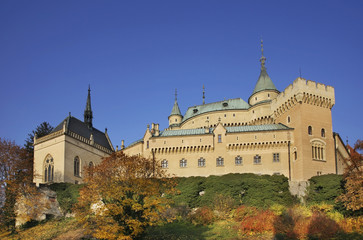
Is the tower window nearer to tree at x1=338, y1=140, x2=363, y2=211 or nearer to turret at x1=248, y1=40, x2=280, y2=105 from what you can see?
turret at x1=248, y1=40, x2=280, y2=105

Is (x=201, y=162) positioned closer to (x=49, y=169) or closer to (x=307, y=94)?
(x=307, y=94)

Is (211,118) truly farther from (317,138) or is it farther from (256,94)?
(317,138)

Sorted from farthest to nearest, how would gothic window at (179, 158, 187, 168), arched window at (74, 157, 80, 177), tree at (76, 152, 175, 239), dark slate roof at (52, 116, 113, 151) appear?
dark slate roof at (52, 116, 113, 151) → arched window at (74, 157, 80, 177) → gothic window at (179, 158, 187, 168) → tree at (76, 152, 175, 239)

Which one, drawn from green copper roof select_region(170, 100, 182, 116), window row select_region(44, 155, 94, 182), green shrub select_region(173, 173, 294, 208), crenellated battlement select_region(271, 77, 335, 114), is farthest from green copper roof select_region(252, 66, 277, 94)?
window row select_region(44, 155, 94, 182)

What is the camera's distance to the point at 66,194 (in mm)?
56906

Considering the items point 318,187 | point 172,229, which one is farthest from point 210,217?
point 318,187

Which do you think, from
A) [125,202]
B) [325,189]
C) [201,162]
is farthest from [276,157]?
[125,202]

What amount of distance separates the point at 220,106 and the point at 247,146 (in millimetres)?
14152

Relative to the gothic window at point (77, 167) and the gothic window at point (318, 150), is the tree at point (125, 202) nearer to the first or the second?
the gothic window at point (77, 167)

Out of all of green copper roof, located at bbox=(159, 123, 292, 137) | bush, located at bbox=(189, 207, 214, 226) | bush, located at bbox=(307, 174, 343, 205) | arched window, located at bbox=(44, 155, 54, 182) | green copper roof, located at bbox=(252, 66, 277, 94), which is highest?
green copper roof, located at bbox=(252, 66, 277, 94)

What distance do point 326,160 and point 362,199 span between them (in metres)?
17.7

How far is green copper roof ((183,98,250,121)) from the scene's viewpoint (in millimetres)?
74331

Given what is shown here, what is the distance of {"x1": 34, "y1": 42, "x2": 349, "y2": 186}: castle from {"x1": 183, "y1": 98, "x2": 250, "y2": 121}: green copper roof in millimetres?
6778

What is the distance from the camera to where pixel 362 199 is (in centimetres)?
4300
